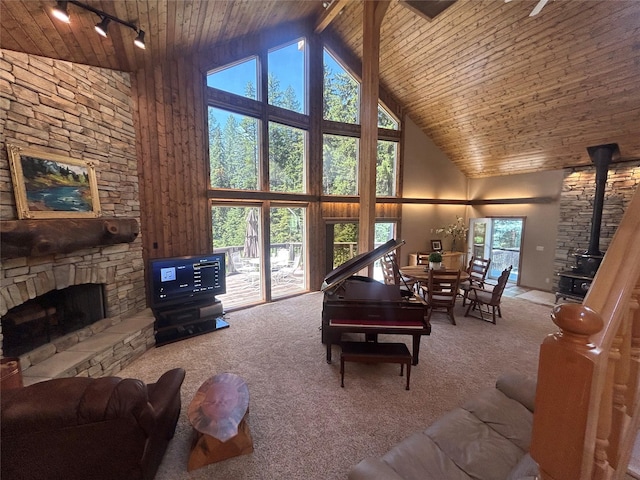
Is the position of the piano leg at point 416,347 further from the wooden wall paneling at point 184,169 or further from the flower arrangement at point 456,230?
the flower arrangement at point 456,230

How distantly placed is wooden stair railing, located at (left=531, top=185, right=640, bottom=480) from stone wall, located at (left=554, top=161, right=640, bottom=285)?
6.90m

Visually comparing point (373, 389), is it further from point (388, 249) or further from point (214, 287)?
point (214, 287)

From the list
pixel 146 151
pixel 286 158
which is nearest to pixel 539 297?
pixel 286 158

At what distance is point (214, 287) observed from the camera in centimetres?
453

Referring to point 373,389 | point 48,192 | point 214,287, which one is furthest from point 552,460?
point 214,287

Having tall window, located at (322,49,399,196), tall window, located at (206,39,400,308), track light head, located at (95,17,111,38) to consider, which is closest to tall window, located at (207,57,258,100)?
tall window, located at (206,39,400,308)

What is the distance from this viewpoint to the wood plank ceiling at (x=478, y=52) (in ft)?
10.0

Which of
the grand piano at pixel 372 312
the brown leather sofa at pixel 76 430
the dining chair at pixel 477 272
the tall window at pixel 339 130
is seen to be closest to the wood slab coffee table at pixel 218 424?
the brown leather sofa at pixel 76 430

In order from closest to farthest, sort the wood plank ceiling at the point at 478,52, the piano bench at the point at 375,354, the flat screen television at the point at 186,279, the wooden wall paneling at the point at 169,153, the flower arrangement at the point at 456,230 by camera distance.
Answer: the piano bench at the point at 375,354
the wood plank ceiling at the point at 478,52
the flat screen television at the point at 186,279
the wooden wall paneling at the point at 169,153
the flower arrangement at the point at 456,230

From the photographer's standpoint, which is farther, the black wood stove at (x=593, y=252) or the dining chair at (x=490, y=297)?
the black wood stove at (x=593, y=252)

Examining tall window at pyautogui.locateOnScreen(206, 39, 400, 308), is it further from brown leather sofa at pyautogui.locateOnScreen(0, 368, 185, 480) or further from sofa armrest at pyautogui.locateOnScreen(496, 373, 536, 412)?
sofa armrest at pyautogui.locateOnScreen(496, 373, 536, 412)

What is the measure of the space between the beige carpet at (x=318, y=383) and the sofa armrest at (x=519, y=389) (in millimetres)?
661

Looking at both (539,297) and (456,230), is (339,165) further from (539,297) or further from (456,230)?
(539,297)

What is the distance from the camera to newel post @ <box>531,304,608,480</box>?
0.60 metres
